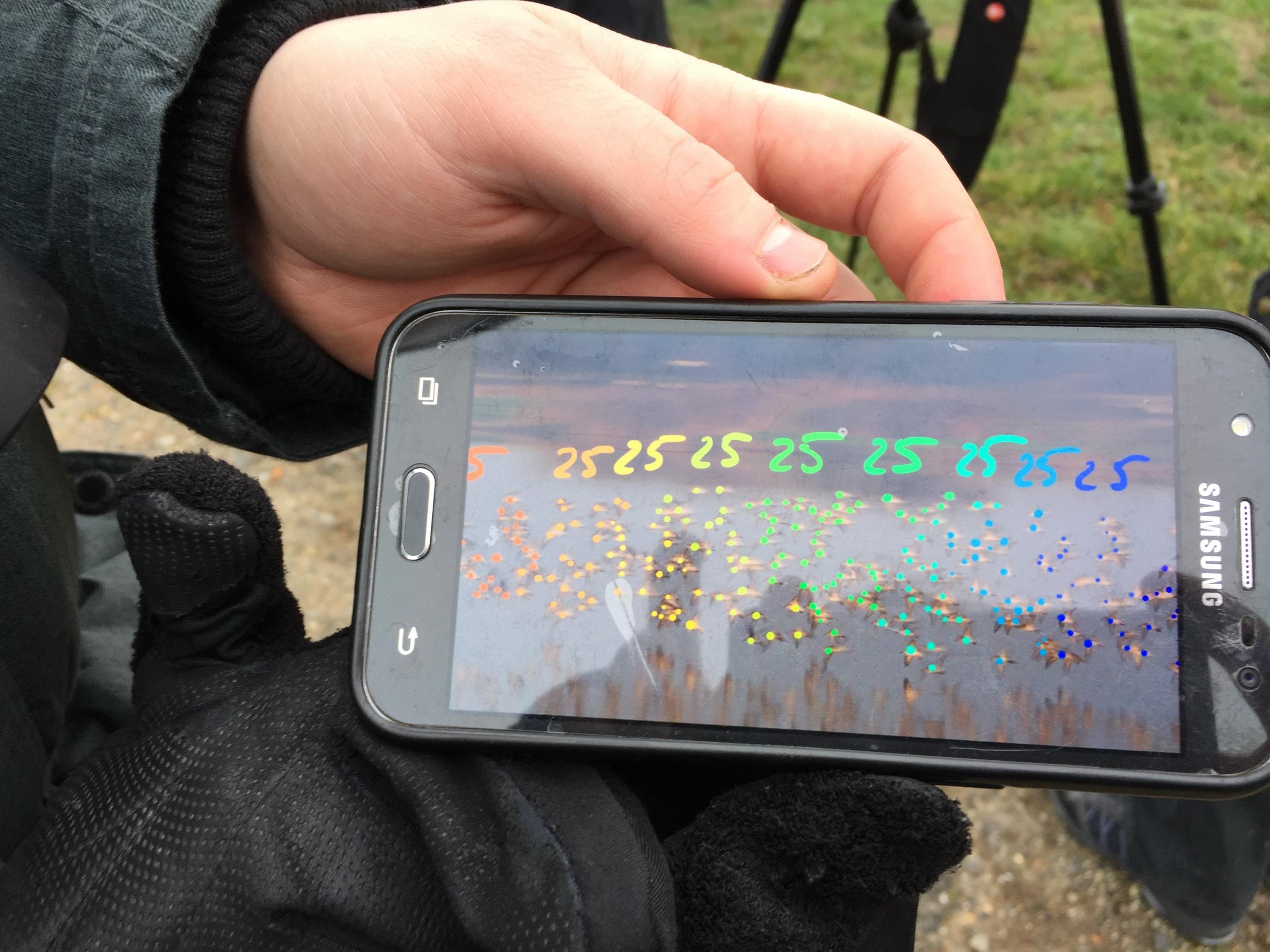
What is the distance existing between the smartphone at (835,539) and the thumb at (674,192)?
4 cm

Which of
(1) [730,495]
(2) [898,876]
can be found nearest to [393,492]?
(1) [730,495]

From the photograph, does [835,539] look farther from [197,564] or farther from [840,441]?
[197,564]

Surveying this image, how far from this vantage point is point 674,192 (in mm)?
880

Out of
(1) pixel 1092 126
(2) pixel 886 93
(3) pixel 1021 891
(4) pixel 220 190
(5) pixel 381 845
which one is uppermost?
(4) pixel 220 190

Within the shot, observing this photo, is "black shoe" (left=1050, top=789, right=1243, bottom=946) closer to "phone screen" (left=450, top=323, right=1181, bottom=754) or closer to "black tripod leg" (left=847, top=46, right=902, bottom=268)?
"phone screen" (left=450, top=323, right=1181, bottom=754)

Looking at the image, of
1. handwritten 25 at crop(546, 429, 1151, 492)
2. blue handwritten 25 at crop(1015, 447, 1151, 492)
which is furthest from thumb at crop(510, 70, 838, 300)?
blue handwritten 25 at crop(1015, 447, 1151, 492)

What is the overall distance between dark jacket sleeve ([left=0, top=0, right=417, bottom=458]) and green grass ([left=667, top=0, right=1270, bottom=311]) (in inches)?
61.9

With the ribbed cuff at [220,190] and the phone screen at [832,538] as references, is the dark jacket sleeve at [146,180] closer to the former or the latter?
the ribbed cuff at [220,190]

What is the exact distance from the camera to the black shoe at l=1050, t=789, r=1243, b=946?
1.37 meters

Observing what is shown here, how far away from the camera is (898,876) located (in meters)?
0.73

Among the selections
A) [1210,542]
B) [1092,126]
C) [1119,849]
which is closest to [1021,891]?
[1119,849]

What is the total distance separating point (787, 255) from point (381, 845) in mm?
617

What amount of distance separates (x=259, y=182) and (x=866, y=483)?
0.71 metres

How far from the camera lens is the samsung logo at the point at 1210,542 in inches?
32.2
